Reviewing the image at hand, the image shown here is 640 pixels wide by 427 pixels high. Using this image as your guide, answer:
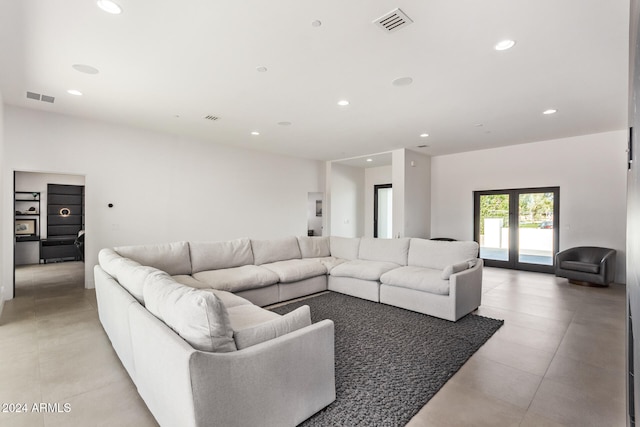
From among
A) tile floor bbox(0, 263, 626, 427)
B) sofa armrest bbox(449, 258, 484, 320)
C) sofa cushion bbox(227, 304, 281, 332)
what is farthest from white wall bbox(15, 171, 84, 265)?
sofa armrest bbox(449, 258, 484, 320)

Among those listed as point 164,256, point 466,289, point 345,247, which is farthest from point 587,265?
point 164,256

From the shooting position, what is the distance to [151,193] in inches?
226

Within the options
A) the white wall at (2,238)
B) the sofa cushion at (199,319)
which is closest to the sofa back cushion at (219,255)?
the sofa cushion at (199,319)

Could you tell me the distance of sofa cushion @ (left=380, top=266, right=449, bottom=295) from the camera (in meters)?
3.59

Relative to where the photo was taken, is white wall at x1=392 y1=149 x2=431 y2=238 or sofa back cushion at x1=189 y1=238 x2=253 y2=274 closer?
sofa back cushion at x1=189 y1=238 x2=253 y2=274

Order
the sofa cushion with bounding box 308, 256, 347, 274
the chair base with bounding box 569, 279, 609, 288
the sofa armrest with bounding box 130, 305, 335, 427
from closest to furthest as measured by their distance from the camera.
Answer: the sofa armrest with bounding box 130, 305, 335, 427 < the sofa cushion with bounding box 308, 256, 347, 274 < the chair base with bounding box 569, 279, 609, 288

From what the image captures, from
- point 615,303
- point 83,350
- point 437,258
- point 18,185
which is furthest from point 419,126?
point 18,185

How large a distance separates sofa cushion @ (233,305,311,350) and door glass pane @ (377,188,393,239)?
802cm

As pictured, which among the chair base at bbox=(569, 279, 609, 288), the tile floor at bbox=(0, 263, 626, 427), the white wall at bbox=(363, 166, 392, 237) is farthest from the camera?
the white wall at bbox=(363, 166, 392, 237)

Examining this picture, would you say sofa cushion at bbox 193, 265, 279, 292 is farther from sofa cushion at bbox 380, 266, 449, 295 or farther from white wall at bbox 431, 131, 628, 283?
white wall at bbox 431, 131, 628, 283

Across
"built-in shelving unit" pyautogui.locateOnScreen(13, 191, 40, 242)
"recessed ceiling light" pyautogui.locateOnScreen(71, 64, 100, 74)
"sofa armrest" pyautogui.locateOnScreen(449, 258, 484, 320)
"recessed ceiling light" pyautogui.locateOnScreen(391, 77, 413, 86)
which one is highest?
"recessed ceiling light" pyautogui.locateOnScreen(391, 77, 413, 86)

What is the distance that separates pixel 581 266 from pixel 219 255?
625 cm

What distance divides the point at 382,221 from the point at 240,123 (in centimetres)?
Result: 603

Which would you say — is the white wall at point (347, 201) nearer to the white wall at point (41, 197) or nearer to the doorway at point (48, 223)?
the doorway at point (48, 223)
